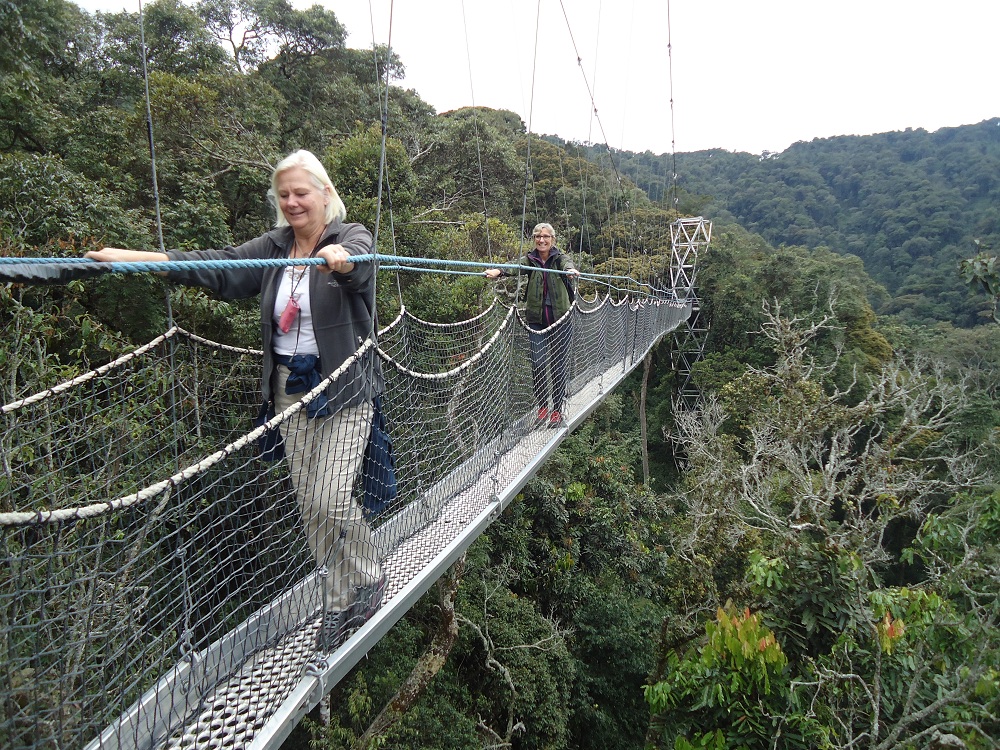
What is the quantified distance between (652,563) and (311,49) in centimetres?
834

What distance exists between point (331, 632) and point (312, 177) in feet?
2.52

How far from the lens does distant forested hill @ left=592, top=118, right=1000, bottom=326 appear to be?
1720 cm

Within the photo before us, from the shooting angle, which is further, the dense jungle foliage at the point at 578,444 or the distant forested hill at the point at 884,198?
the distant forested hill at the point at 884,198

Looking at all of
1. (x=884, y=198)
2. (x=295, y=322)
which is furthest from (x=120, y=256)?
(x=884, y=198)

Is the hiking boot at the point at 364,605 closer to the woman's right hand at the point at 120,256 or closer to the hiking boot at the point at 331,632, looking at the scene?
the hiking boot at the point at 331,632

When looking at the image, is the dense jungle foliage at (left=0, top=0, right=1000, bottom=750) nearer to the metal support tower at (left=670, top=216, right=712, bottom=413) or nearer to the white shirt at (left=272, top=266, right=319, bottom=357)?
the metal support tower at (left=670, top=216, right=712, bottom=413)

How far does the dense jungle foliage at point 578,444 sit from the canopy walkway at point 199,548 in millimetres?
730

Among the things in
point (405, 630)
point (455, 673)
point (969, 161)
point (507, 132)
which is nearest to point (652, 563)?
point (455, 673)

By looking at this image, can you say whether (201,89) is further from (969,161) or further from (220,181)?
(969,161)

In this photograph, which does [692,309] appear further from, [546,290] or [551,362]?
[551,362]

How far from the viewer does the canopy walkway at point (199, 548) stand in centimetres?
82

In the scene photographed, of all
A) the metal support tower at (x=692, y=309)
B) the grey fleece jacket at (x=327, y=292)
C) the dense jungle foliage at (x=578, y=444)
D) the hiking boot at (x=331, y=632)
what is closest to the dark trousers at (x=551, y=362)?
the dense jungle foliage at (x=578, y=444)

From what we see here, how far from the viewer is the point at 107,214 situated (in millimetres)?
3104

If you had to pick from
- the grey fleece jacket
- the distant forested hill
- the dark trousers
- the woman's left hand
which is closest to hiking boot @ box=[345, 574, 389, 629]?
the grey fleece jacket
